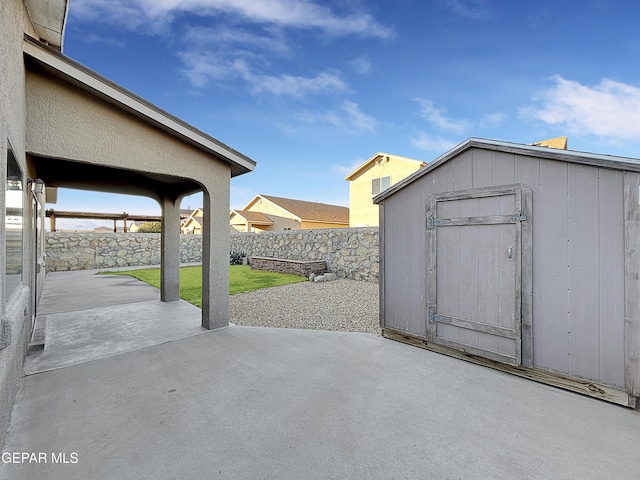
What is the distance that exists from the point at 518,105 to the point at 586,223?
12.5m

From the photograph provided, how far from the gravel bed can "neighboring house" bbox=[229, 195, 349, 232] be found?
17017 millimetres

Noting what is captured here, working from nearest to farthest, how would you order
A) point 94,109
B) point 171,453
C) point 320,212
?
1. point 171,453
2. point 94,109
3. point 320,212

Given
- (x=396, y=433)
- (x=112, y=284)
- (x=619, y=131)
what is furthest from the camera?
(x=619, y=131)

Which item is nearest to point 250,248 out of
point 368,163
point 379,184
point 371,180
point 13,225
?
point 371,180

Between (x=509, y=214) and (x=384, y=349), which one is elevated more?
(x=509, y=214)

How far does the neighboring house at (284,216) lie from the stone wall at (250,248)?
8.89 meters

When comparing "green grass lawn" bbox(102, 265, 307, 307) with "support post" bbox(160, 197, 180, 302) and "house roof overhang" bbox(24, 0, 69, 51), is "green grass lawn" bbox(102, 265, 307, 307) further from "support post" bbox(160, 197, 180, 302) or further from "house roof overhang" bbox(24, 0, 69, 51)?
"house roof overhang" bbox(24, 0, 69, 51)

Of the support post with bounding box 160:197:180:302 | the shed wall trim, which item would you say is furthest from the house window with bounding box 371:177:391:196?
the shed wall trim

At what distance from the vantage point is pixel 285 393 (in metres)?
3.15

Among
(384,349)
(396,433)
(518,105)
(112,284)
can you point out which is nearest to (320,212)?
(518,105)

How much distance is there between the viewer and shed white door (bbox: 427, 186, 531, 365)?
3.59m

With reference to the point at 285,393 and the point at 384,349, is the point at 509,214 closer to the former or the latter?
the point at 384,349

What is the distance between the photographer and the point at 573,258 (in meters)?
3.18

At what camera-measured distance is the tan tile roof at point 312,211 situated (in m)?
27.3
